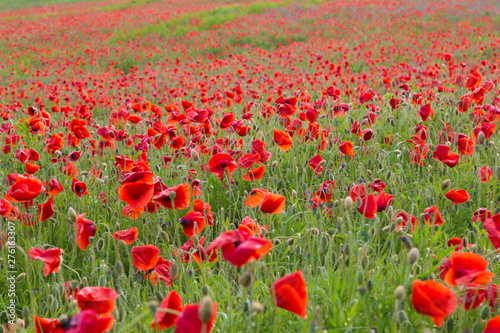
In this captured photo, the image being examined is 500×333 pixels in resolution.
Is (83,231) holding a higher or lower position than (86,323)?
lower

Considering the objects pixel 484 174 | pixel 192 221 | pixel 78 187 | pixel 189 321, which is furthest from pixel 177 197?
pixel 484 174

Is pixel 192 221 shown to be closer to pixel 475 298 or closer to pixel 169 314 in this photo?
pixel 169 314

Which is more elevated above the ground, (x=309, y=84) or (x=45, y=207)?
(x=45, y=207)

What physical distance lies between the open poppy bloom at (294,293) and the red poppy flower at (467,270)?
1.13 feet

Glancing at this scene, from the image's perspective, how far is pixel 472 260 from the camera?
0.99 metres

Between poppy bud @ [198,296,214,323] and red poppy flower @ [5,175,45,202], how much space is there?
1.05m

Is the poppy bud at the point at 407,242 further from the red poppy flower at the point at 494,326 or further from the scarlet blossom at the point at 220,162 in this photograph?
the scarlet blossom at the point at 220,162

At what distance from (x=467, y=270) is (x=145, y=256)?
989 millimetres

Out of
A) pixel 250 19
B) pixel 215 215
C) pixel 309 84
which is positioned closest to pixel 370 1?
pixel 250 19

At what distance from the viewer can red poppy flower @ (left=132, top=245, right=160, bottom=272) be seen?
4.71 feet

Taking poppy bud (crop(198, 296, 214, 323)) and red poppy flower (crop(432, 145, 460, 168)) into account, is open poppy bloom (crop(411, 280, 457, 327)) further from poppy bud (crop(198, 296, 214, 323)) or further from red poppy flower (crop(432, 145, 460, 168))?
red poppy flower (crop(432, 145, 460, 168))

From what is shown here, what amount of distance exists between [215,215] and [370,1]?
2069 cm

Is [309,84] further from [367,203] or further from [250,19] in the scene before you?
[250,19]

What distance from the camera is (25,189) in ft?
5.15
